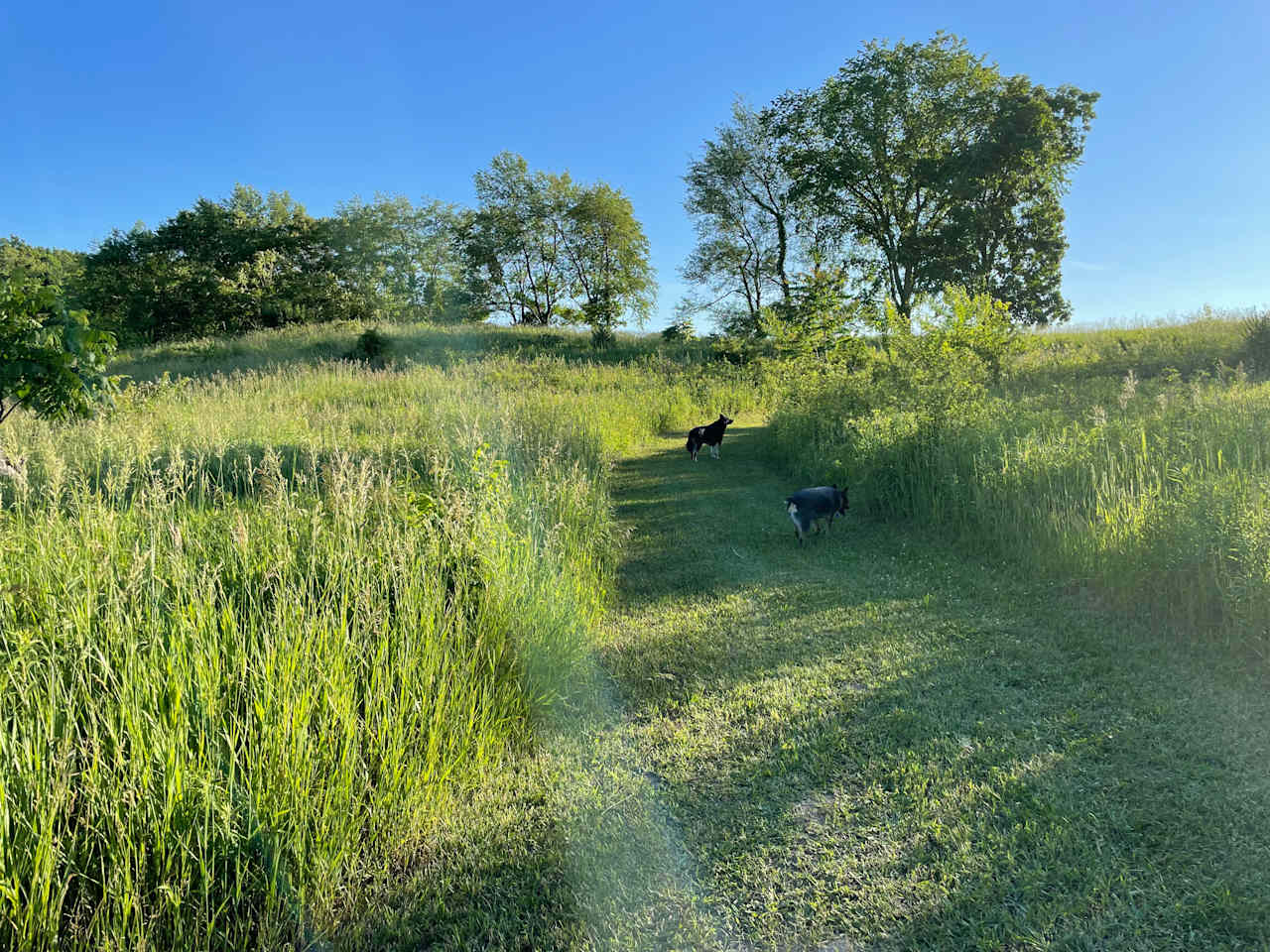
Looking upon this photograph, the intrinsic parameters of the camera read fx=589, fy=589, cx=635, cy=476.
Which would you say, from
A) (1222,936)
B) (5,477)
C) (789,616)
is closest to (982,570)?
(789,616)

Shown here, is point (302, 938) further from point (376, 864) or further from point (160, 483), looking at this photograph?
point (160, 483)

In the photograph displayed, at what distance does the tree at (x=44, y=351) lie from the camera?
5090 millimetres

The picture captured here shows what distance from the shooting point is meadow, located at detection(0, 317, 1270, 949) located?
188cm

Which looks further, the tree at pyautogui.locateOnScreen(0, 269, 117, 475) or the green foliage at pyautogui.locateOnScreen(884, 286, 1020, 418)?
the green foliage at pyautogui.locateOnScreen(884, 286, 1020, 418)

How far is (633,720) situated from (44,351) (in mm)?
5981

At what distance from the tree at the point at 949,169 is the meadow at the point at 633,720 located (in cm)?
2138

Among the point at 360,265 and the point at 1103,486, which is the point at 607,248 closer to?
the point at 360,265

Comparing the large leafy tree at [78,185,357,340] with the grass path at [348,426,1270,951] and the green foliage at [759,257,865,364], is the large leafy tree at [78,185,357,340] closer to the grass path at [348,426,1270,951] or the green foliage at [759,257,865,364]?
the green foliage at [759,257,865,364]

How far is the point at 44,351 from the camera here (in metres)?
5.12

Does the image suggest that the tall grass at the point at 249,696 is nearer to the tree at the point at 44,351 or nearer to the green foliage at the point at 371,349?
the tree at the point at 44,351

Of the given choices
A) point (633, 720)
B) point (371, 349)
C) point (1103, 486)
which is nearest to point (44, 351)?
point (633, 720)

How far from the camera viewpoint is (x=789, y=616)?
173 inches

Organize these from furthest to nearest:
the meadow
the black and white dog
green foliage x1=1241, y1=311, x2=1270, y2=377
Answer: green foliage x1=1241, y1=311, x2=1270, y2=377
the black and white dog
the meadow

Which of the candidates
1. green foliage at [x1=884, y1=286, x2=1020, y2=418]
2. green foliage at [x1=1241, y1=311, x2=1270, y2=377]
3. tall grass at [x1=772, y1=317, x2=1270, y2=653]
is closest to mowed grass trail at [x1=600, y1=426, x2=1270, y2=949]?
tall grass at [x1=772, y1=317, x2=1270, y2=653]
